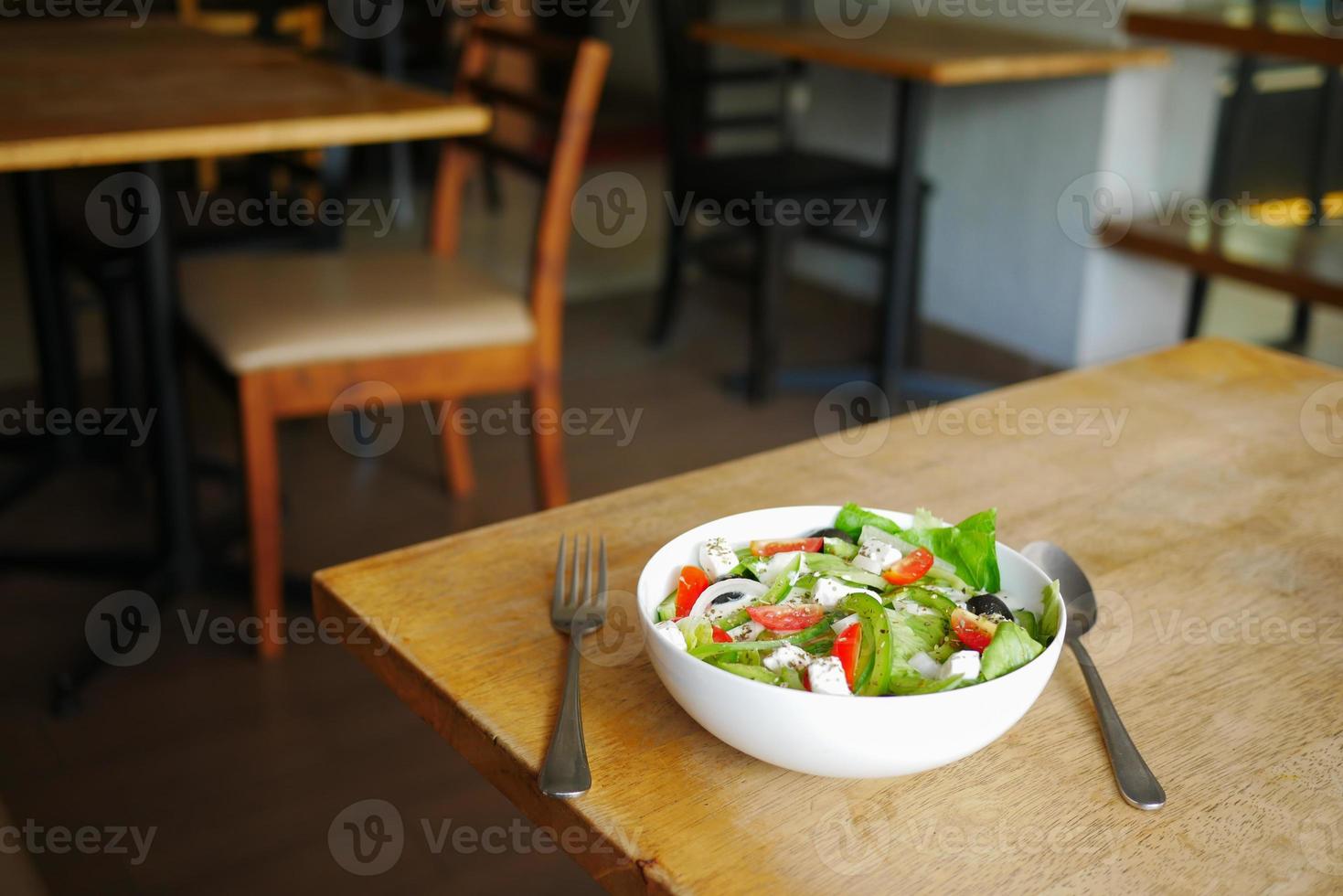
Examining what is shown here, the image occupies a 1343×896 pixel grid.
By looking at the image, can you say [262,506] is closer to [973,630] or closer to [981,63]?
[973,630]

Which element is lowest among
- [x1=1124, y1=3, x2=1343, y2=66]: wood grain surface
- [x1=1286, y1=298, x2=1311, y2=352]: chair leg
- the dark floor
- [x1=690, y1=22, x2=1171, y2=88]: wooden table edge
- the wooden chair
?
the dark floor

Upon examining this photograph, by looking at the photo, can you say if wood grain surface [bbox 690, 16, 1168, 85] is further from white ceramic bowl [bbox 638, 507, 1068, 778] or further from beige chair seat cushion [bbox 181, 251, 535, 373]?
white ceramic bowl [bbox 638, 507, 1068, 778]

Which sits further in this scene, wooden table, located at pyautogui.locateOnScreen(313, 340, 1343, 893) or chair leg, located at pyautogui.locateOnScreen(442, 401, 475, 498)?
chair leg, located at pyautogui.locateOnScreen(442, 401, 475, 498)

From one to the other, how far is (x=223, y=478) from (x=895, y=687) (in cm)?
216

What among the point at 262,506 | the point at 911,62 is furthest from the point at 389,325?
the point at 911,62

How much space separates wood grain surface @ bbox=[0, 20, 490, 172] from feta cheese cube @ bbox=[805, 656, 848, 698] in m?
1.31

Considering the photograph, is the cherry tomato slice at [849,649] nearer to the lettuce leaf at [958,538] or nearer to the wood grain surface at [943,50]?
the lettuce leaf at [958,538]

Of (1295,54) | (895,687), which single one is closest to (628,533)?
(895,687)

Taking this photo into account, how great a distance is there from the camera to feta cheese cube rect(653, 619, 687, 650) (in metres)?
0.65

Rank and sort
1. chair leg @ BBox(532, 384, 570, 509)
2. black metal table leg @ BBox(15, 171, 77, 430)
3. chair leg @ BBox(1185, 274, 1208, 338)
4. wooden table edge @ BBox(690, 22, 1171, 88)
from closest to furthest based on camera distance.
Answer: chair leg @ BBox(532, 384, 570, 509) < black metal table leg @ BBox(15, 171, 77, 430) < wooden table edge @ BBox(690, 22, 1171, 88) < chair leg @ BBox(1185, 274, 1208, 338)

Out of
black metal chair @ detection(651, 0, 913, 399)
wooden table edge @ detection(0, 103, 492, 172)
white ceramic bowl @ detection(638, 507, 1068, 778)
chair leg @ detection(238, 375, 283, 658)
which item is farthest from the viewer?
black metal chair @ detection(651, 0, 913, 399)

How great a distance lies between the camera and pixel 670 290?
351 centimetres

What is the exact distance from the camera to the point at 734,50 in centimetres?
443

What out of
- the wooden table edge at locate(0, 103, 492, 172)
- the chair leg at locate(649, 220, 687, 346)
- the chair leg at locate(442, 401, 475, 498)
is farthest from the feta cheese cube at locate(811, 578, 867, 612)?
the chair leg at locate(649, 220, 687, 346)
